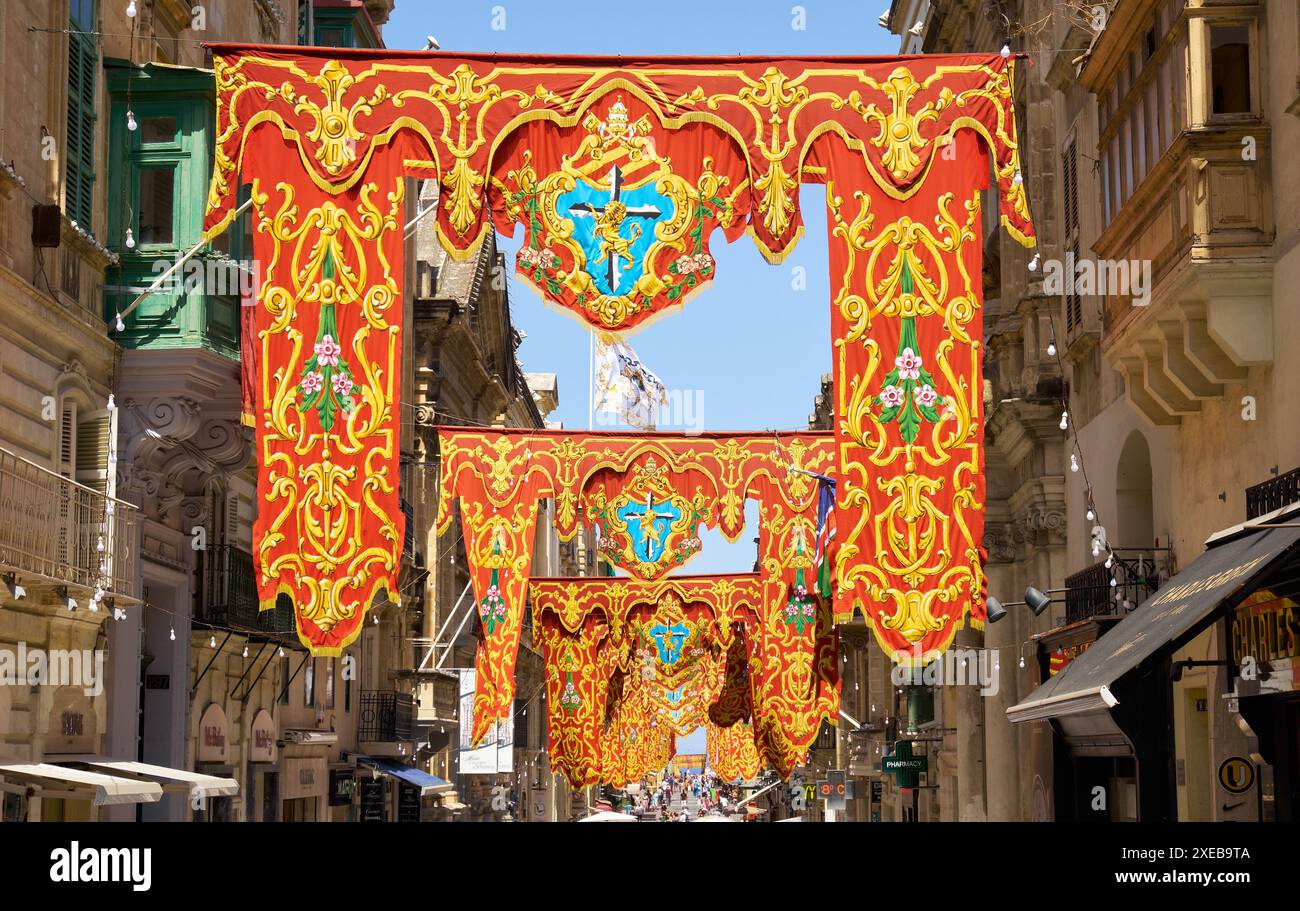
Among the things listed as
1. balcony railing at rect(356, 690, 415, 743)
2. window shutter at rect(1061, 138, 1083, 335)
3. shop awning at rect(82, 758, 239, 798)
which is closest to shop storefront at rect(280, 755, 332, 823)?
balcony railing at rect(356, 690, 415, 743)

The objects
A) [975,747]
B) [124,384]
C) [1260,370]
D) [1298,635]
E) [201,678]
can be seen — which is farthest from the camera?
[975,747]

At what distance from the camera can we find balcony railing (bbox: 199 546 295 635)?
84.6ft

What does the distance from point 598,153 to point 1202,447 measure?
9.07m

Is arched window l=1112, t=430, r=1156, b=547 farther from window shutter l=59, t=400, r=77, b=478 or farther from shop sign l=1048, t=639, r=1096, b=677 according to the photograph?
window shutter l=59, t=400, r=77, b=478

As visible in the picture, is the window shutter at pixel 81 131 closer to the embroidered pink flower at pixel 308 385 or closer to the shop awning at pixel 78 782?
the shop awning at pixel 78 782

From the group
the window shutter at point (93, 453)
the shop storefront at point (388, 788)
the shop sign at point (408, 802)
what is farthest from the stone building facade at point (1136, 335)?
the shop sign at point (408, 802)

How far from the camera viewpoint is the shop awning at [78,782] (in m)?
16.0

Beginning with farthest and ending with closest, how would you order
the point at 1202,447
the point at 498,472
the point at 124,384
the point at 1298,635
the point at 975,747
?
the point at 975,747
the point at 498,472
the point at 124,384
the point at 1202,447
the point at 1298,635

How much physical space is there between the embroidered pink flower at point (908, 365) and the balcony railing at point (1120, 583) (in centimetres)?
908

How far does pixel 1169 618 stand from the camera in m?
14.7

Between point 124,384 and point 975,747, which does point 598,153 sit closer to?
point 124,384

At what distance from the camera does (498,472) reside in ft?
76.6

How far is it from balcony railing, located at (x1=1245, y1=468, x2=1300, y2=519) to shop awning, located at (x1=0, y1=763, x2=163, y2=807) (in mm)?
10191
